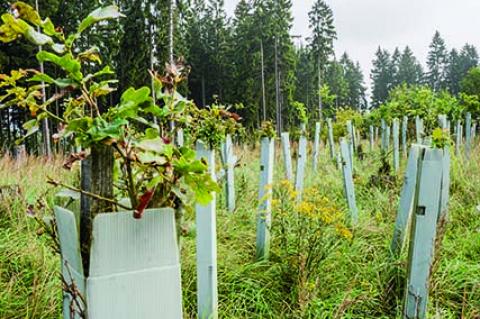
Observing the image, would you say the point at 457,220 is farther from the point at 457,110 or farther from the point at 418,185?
the point at 457,110

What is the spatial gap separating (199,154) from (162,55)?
823 inches

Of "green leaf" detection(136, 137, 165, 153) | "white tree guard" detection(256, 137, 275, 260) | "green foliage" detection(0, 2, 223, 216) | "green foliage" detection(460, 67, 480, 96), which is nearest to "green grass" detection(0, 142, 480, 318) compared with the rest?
"white tree guard" detection(256, 137, 275, 260)

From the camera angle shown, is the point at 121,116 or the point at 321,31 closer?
the point at 121,116

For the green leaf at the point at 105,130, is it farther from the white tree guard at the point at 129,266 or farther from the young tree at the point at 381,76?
the young tree at the point at 381,76

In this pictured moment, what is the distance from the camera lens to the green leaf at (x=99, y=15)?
83 cm

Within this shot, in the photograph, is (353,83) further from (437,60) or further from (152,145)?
(152,145)

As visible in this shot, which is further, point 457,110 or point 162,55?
point 162,55

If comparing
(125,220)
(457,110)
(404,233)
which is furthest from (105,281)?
(457,110)

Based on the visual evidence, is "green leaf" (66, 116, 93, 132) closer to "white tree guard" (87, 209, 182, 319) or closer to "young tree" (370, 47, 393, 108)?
"white tree guard" (87, 209, 182, 319)

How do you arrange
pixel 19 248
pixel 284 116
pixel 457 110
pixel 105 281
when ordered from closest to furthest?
pixel 105 281
pixel 19 248
pixel 457 110
pixel 284 116

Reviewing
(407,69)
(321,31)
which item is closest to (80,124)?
(321,31)

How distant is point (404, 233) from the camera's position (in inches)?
109

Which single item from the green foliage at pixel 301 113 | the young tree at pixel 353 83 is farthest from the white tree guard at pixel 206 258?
the young tree at pixel 353 83

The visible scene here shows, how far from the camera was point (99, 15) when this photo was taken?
85 cm
